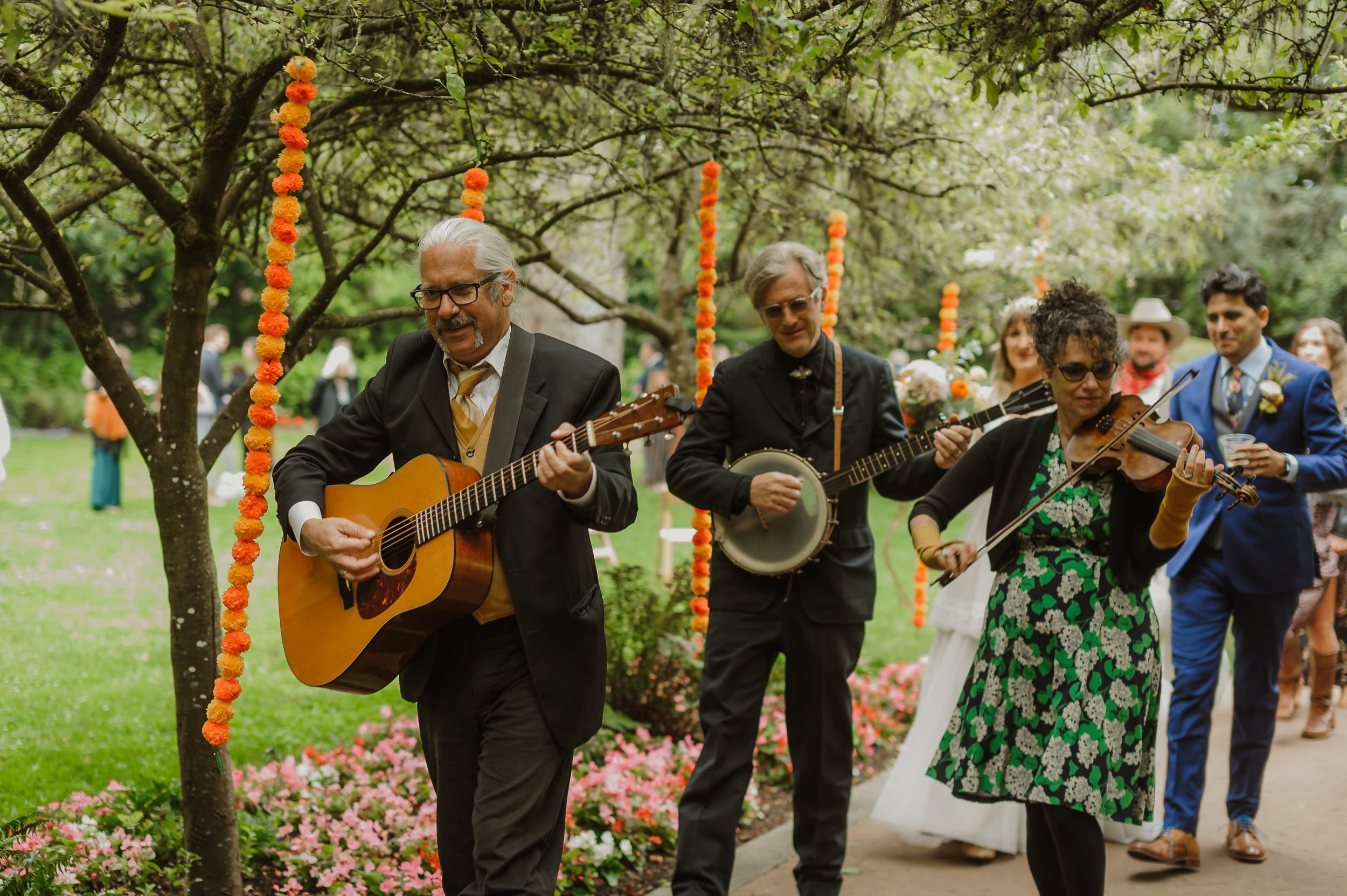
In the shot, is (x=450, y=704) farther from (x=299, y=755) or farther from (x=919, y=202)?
(x=919, y=202)

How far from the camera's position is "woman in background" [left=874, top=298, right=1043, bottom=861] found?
4.88 m

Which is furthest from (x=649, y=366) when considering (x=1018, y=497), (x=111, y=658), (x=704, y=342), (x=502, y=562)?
(x=502, y=562)

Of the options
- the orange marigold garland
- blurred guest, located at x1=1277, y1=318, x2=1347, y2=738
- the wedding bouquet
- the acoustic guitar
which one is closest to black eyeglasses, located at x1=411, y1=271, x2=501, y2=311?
the acoustic guitar

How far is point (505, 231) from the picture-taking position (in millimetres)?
5520

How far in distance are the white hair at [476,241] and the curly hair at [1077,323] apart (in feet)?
5.16

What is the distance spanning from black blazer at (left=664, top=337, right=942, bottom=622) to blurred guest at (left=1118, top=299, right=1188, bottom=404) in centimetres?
222

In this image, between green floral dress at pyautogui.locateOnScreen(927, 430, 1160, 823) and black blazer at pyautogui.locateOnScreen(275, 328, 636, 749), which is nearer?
black blazer at pyautogui.locateOnScreen(275, 328, 636, 749)

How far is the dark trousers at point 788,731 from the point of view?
13.4 ft

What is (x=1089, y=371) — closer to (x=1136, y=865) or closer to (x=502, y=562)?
(x=502, y=562)

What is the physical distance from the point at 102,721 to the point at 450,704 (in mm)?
3701

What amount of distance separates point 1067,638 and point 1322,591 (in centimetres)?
429

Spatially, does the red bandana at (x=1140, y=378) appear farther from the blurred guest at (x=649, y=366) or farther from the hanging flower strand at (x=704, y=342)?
the blurred guest at (x=649, y=366)

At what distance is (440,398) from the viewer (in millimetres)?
3225

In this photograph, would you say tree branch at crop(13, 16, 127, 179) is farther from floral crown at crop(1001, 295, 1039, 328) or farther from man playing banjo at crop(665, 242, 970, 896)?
floral crown at crop(1001, 295, 1039, 328)
